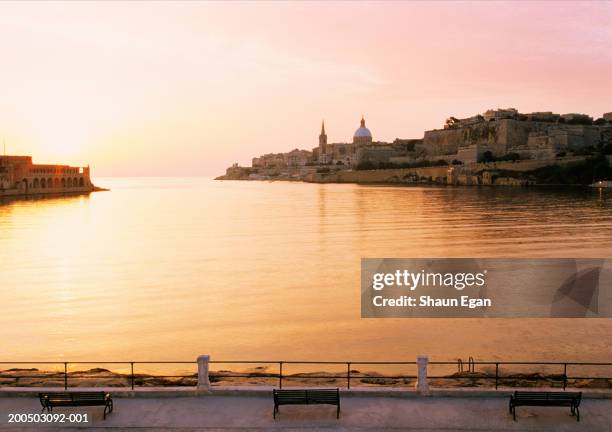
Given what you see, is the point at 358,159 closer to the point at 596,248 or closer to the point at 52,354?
the point at 596,248

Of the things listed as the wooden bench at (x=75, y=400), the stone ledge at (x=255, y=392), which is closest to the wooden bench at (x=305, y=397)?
the stone ledge at (x=255, y=392)

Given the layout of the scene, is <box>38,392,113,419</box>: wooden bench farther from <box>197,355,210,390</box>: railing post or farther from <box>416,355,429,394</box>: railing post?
<box>416,355,429,394</box>: railing post

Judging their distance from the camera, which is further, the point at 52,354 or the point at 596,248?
the point at 596,248

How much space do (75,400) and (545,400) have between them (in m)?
7.00

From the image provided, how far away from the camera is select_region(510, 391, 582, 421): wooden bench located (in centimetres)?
794

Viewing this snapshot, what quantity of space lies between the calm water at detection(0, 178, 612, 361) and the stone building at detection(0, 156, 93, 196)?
190 ft

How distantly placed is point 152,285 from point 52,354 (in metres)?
8.82

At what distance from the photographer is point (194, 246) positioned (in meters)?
35.1

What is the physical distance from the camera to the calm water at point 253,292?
46.3ft

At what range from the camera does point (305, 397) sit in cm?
815

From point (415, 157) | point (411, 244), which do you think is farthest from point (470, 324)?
point (415, 157)

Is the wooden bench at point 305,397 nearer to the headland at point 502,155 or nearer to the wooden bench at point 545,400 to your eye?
the wooden bench at point 545,400

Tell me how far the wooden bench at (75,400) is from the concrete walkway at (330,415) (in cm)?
16

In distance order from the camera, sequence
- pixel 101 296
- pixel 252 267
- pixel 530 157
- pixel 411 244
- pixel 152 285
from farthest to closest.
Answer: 1. pixel 530 157
2. pixel 411 244
3. pixel 252 267
4. pixel 152 285
5. pixel 101 296
